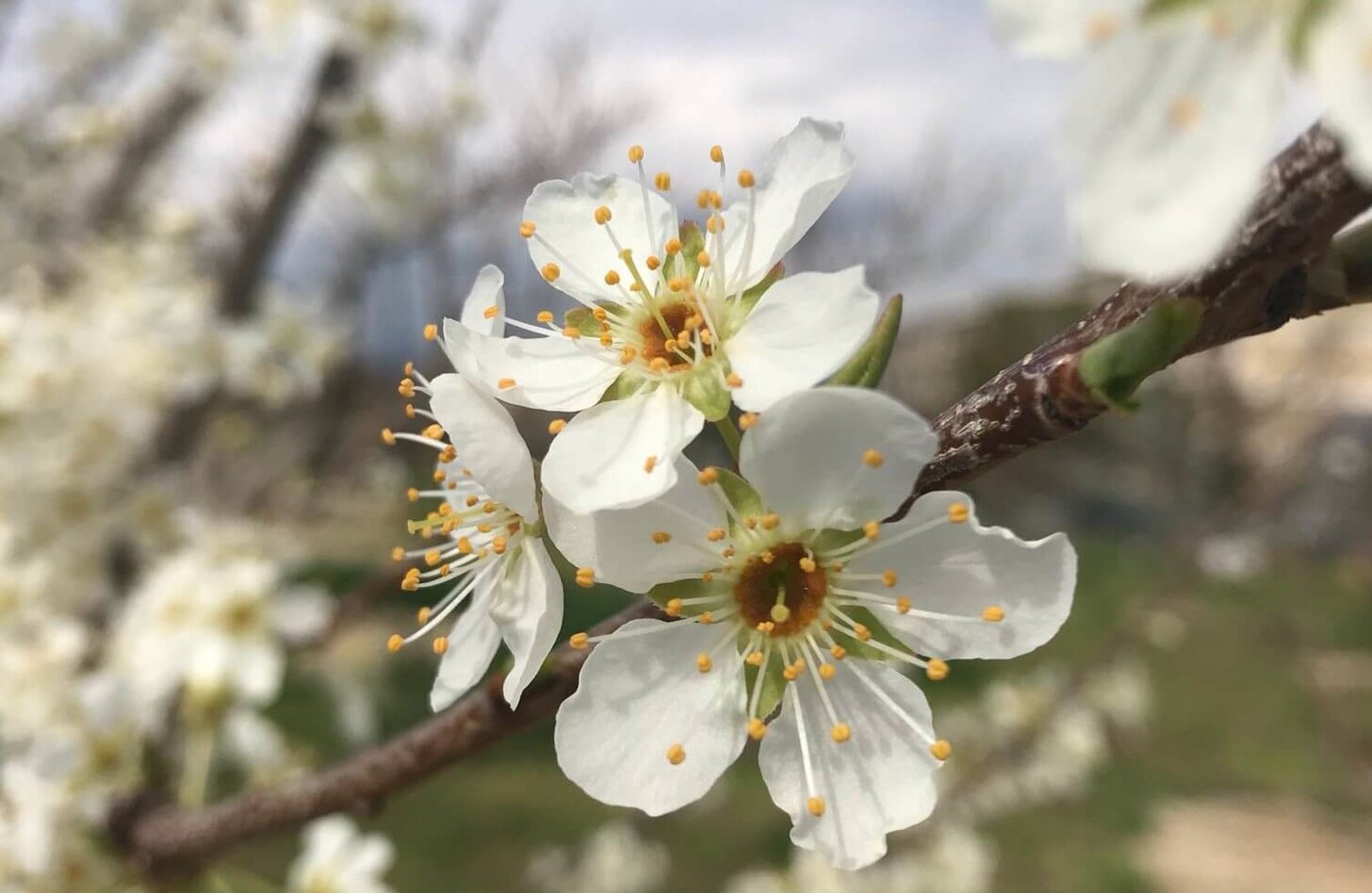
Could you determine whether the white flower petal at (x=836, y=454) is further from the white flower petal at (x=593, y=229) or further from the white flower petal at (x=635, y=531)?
the white flower petal at (x=593, y=229)

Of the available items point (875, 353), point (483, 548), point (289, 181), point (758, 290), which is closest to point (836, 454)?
point (875, 353)

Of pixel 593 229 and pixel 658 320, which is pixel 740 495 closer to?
pixel 658 320

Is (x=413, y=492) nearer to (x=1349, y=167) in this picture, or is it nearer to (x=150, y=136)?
(x=1349, y=167)

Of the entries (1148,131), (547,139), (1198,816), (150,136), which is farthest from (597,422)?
(547,139)

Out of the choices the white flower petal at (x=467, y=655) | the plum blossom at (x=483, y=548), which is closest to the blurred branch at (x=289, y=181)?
the plum blossom at (x=483, y=548)

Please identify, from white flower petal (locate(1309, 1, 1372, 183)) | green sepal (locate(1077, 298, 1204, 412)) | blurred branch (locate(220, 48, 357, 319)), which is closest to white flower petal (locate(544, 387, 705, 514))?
green sepal (locate(1077, 298, 1204, 412))

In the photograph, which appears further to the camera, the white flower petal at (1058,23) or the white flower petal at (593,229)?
the white flower petal at (593,229)
